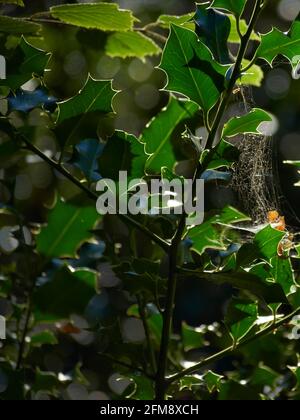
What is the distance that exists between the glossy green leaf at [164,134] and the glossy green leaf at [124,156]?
0.19m

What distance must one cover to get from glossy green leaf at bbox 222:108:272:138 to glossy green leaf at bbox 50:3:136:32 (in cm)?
38

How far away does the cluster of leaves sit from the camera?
1246 millimetres

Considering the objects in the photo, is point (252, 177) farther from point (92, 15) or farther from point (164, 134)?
point (92, 15)

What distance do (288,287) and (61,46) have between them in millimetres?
1569

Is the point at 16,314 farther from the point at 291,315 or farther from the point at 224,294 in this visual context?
the point at 224,294

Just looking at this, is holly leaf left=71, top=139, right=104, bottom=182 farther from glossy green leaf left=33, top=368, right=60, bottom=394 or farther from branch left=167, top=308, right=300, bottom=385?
glossy green leaf left=33, top=368, right=60, bottom=394

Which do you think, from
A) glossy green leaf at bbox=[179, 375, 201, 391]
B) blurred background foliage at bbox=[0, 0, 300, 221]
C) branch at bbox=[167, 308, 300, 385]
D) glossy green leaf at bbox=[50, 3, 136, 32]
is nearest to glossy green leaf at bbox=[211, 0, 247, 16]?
glossy green leaf at bbox=[50, 3, 136, 32]

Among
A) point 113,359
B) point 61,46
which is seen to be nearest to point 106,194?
point 113,359

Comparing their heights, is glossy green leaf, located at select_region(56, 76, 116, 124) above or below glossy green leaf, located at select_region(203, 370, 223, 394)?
above

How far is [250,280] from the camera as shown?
123 cm

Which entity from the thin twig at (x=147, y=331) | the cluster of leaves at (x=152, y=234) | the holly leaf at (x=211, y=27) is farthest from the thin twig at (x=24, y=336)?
the holly leaf at (x=211, y=27)

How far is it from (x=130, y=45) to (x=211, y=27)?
18.5 inches

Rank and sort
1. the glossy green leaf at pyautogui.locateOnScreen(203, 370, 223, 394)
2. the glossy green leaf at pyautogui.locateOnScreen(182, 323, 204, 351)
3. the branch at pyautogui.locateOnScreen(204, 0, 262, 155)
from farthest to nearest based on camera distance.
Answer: the glossy green leaf at pyautogui.locateOnScreen(182, 323, 204, 351) → the glossy green leaf at pyautogui.locateOnScreen(203, 370, 223, 394) → the branch at pyautogui.locateOnScreen(204, 0, 262, 155)

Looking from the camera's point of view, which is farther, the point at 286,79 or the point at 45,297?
the point at 286,79
